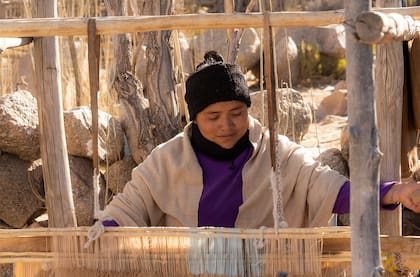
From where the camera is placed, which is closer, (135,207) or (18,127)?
(135,207)

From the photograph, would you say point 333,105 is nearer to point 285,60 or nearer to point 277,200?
point 285,60

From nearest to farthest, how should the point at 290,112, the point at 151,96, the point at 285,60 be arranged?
1. the point at 151,96
2. the point at 290,112
3. the point at 285,60

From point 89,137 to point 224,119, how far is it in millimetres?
2295

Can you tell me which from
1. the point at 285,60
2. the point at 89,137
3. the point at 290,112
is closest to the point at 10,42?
the point at 89,137

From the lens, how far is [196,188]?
296 centimetres

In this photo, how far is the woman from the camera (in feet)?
9.26

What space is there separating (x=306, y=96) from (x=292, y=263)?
5.06 meters

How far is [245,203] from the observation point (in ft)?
9.57

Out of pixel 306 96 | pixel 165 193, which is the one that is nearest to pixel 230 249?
pixel 165 193

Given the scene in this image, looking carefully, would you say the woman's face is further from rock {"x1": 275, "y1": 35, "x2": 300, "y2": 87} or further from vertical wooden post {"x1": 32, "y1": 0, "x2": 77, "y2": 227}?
rock {"x1": 275, "y1": 35, "x2": 300, "y2": 87}

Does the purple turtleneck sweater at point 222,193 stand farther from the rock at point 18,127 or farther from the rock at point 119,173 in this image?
the rock at point 18,127

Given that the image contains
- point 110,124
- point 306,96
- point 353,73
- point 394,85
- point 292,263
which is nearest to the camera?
point 353,73

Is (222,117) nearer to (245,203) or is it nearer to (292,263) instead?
(245,203)

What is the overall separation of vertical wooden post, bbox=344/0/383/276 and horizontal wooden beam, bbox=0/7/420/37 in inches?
15.6
